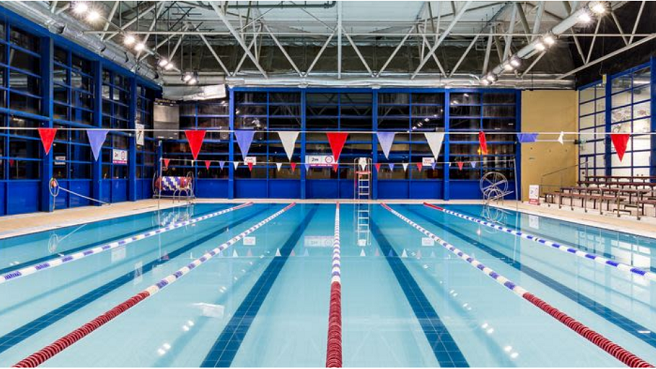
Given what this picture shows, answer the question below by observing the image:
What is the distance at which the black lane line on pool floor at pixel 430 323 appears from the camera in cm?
253

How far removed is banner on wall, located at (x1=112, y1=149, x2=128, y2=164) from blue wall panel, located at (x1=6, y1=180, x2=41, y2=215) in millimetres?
3698

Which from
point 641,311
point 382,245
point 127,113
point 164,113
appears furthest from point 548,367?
point 164,113

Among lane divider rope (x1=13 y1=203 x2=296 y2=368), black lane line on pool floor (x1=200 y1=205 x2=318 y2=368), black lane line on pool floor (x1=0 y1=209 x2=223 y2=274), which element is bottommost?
black lane line on pool floor (x1=200 y1=205 x2=318 y2=368)

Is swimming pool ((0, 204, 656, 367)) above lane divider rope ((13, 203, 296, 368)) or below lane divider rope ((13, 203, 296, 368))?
below

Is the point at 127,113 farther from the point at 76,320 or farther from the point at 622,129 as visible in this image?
the point at 622,129

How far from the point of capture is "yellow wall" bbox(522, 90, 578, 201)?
1705 centimetres

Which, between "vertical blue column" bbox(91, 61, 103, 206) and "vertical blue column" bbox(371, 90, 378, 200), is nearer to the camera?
"vertical blue column" bbox(91, 61, 103, 206)

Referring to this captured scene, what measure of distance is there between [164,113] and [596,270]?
17.1 m

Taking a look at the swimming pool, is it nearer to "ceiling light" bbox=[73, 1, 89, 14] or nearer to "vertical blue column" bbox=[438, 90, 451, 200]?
"ceiling light" bbox=[73, 1, 89, 14]

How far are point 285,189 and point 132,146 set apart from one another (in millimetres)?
6545

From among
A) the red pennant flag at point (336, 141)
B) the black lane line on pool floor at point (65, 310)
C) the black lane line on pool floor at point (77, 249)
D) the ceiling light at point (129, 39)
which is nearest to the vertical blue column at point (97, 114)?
the ceiling light at point (129, 39)

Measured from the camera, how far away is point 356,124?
59.3ft

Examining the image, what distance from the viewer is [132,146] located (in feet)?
50.7

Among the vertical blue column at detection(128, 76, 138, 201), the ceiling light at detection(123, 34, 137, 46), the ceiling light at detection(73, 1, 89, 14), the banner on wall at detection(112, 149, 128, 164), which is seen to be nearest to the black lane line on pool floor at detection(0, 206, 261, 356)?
the ceiling light at detection(73, 1, 89, 14)
